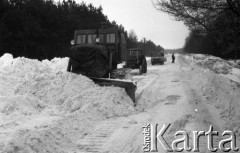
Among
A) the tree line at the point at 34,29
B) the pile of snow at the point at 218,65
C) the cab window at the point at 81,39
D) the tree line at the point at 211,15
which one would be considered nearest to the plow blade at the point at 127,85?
the tree line at the point at 211,15

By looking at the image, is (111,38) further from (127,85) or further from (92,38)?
(127,85)

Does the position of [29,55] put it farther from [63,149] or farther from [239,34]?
[63,149]

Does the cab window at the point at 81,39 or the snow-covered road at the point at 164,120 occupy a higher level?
the cab window at the point at 81,39

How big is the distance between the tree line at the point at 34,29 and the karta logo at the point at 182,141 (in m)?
27.1

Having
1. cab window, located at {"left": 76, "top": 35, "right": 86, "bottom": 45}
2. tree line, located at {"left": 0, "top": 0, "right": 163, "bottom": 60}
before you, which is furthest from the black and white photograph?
tree line, located at {"left": 0, "top": 0, "right": 163, "bottom": 60}

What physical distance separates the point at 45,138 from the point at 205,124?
358 centimetres

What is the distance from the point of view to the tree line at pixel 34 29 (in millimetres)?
32906

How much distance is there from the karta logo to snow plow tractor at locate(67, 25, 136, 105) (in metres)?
3.08

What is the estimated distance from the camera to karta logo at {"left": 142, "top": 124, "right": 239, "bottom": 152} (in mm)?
5738

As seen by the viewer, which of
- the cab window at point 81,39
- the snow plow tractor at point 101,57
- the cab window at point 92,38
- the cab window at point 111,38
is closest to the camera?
the snow plow tractor at point 101,57

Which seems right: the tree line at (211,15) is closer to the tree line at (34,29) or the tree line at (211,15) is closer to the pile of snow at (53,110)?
the pile of snow at (53,110)

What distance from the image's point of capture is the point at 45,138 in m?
6.01

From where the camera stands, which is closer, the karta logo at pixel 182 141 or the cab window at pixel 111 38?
the karta logo at pixel 182 141

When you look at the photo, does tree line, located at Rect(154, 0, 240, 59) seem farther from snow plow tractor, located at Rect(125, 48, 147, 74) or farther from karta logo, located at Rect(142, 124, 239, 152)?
snow plow tractor, located at Rect(125, 48, 147, 74)
